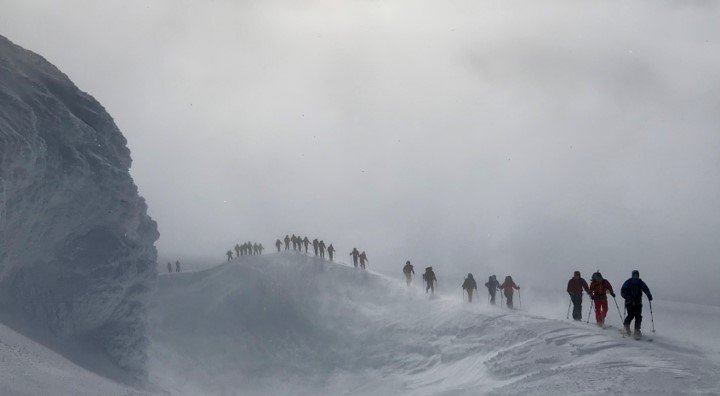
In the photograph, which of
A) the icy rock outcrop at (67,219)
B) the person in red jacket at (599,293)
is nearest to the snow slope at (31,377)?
the icy rock outcrop at (67,219)

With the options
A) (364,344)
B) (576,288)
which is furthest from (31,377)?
(364,344)

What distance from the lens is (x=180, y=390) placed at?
30.5m

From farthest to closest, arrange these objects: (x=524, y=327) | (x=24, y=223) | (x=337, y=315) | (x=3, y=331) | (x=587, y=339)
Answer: (x=337, y=315), (x=524, y=327), (x=24, y=223), (x=587, y=339), (x=3, y=331)

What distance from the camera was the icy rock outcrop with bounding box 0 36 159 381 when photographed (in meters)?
20.0

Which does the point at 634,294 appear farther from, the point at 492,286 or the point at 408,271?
the point at 408,271

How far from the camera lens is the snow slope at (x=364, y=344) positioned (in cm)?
1557

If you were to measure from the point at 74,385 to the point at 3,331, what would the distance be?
16.1ft

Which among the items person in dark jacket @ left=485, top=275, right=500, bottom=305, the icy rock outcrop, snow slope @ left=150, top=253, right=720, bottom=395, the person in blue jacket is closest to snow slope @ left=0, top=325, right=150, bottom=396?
the icy rock outcrop

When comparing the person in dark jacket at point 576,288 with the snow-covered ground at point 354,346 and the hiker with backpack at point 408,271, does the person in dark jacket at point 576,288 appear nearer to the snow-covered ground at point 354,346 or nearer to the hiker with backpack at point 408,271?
the snow-covered ground at point 354,346

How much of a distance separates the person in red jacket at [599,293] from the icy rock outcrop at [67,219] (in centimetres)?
2204

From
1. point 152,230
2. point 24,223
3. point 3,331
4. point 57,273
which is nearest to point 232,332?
point 152,230

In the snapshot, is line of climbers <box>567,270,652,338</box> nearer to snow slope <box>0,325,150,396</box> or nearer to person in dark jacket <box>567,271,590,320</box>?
person in dark jacket <box>567,271,590,320</box>

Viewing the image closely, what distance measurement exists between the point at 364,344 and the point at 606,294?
52.6 ft

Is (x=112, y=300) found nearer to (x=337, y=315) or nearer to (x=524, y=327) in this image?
(x=337, y=315)
